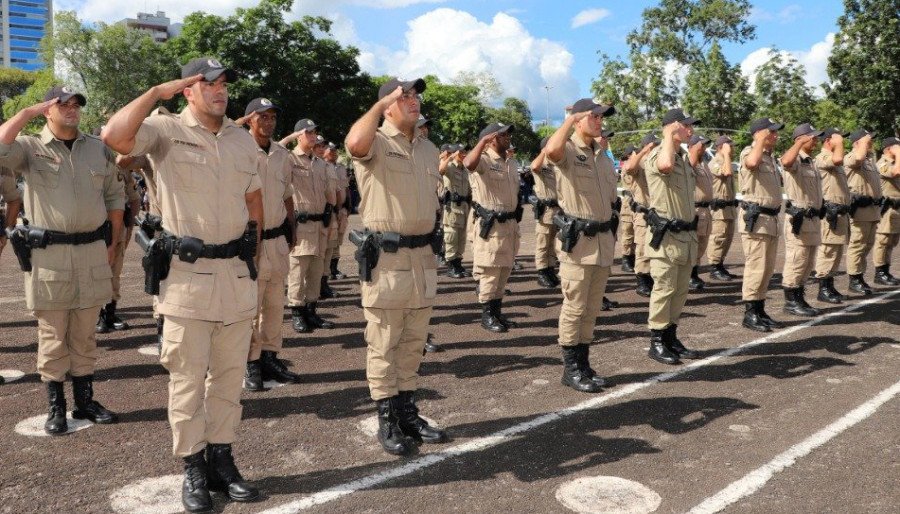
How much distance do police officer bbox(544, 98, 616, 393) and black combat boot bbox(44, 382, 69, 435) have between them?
364 cm

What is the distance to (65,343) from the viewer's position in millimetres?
4691

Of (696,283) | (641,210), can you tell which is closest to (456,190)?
(641,210)

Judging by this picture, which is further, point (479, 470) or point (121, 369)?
point (121, 369)

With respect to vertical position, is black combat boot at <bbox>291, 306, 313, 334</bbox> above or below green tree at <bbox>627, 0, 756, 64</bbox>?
below

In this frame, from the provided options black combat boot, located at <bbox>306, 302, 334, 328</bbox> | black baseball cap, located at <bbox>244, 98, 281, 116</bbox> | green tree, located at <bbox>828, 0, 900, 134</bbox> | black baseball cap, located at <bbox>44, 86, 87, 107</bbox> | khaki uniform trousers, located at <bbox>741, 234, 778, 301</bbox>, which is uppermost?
green tree, located at <bbox>828, 0, 900, 134</bbox>

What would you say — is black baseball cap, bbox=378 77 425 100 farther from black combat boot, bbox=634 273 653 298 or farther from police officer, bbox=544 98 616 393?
black combat boot, bbox=634 273 653 298

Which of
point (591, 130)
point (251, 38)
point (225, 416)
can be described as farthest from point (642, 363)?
point (251, 38)

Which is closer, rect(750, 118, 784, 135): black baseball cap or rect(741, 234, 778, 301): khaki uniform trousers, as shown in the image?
rect(750, 118, 784, 135): black baseball cap

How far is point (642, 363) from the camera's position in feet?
20.3

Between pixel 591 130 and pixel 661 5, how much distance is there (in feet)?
152

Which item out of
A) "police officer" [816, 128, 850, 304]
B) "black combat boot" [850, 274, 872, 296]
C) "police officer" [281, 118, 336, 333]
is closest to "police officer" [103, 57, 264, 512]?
"police officer" [281, 118, 336, 333]

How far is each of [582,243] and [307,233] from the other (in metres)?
3.11

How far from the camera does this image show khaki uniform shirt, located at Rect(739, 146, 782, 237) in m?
7.43

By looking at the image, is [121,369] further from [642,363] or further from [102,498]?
[642,363]
